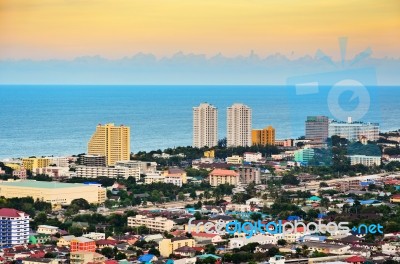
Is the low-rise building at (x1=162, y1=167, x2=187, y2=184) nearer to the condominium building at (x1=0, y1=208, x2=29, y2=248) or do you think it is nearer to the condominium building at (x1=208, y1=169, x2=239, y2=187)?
the condominium building at (x1=208, y1=169, x2=239, y2=187)

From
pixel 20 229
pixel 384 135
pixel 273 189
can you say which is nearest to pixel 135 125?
pixel 384 135

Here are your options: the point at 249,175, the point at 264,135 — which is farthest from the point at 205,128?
the point at 249,175

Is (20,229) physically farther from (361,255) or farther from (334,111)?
(334,111)

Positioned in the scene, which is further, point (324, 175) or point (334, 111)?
point (334, 111)

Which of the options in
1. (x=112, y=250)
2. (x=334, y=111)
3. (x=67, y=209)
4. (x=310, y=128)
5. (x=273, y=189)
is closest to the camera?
(x=112, y=250)

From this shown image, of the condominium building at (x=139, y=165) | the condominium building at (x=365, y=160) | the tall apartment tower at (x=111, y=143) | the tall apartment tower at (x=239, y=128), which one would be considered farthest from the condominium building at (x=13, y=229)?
the tall apartment tower at (x=239, y=128)

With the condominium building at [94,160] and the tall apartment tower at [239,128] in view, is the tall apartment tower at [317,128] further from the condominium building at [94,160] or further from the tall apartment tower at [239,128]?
the condominium building at [94,160]
